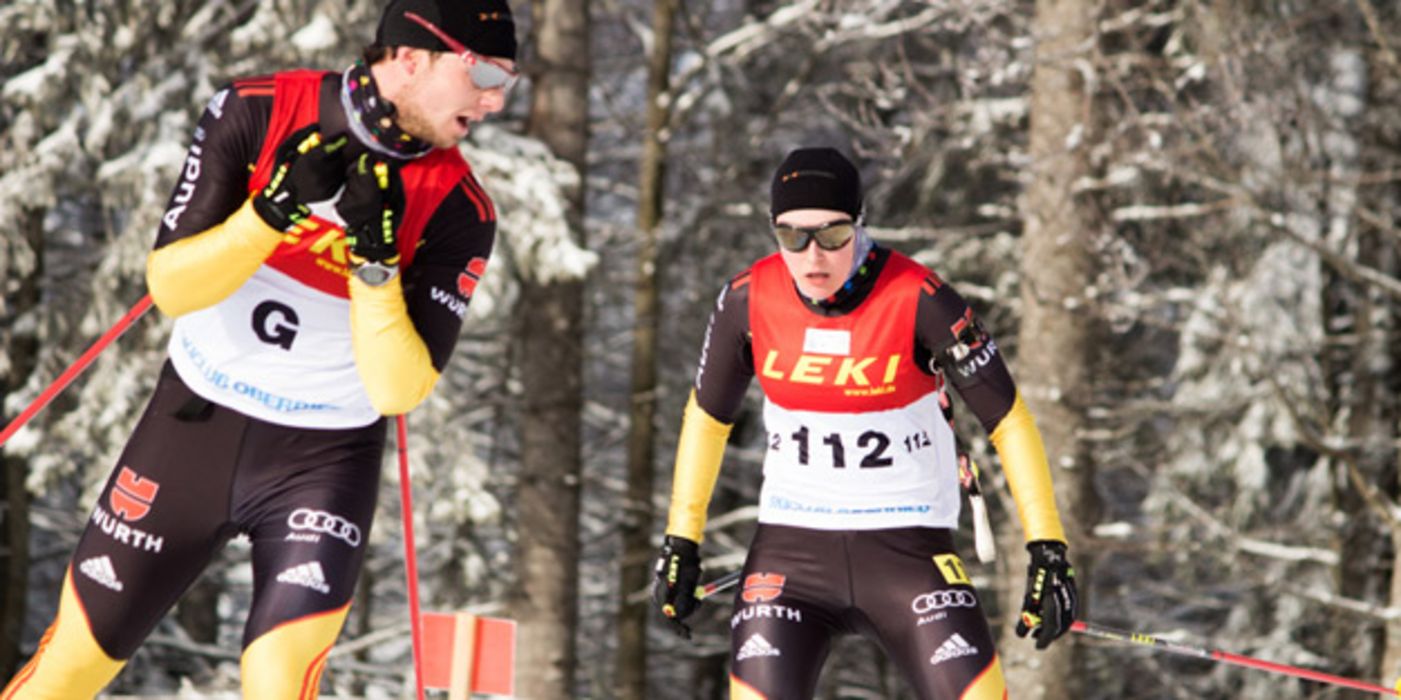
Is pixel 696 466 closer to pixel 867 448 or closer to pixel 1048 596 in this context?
pixel 867 448

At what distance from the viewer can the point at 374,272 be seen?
4.14 metres

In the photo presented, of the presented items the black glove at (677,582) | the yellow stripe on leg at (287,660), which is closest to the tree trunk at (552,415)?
the black glove at (677,582)

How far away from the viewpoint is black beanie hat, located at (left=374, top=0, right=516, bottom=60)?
4.18 meters

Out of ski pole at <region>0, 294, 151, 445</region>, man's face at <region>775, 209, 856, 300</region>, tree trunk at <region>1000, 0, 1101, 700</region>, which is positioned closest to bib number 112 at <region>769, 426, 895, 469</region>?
man's face at <region>775, 209, 856, 300</region>

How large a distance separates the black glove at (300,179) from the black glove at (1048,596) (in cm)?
215

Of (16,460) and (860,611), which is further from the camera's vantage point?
(16,460)

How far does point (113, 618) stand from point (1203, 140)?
8543 millimetres

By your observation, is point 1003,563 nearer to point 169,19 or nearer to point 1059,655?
point 1059,655

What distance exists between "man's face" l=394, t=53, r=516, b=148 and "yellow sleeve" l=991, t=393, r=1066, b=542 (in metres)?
1.76

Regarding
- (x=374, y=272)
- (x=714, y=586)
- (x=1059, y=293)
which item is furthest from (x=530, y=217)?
(x=374, y=272)

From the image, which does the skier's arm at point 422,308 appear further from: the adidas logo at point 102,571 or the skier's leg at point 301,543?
the adidas logo at point 102,571

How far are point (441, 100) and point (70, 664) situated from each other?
5.57ft

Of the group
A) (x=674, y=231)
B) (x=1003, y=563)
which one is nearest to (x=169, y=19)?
(x=674, y=231)

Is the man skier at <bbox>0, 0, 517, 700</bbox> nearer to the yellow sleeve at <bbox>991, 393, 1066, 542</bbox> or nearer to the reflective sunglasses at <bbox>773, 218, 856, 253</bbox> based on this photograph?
the reflective sunglasses at <bbox>773, 218, 856, 253</bbox>
